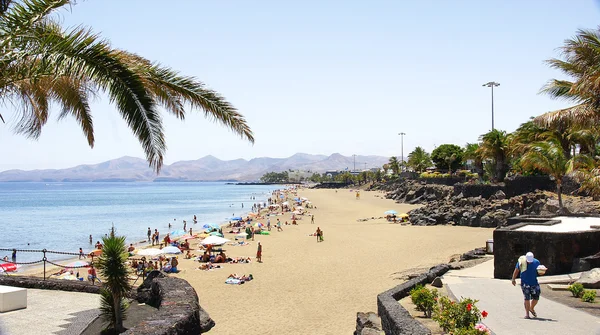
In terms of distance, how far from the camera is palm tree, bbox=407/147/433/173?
87.8 m

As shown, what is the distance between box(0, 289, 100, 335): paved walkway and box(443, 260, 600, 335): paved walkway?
660 centimetres

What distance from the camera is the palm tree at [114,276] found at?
25.1 feet

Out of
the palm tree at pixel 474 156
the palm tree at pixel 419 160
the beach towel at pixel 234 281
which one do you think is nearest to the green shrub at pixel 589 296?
the beach towel at pixel 234 281

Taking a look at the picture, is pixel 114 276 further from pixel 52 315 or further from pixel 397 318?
Answer: pixel 397 318

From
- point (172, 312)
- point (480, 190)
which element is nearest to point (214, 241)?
point (172, 312)

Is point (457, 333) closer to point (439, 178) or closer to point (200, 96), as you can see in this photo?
point (200, 96)

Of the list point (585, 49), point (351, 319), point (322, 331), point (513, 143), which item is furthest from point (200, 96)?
point (513, 143)

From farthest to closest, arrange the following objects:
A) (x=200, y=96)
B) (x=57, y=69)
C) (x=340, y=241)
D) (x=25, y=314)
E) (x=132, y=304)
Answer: (x=340, y=241)
(x=132, y=304)
(x=25, y=314)
(x=200, y=96)
(x=57, y=69)

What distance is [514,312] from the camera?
8844mm

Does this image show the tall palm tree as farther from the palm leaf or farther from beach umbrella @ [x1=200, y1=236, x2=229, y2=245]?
beach umbrella @ [x1=200, y1=236, x2=229, y2=245]

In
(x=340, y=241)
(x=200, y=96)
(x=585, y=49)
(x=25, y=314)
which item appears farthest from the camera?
(x=340, y=241)

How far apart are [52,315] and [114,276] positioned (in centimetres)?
191

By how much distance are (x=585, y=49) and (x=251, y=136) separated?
300 inches

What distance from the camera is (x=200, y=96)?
7.41 m
